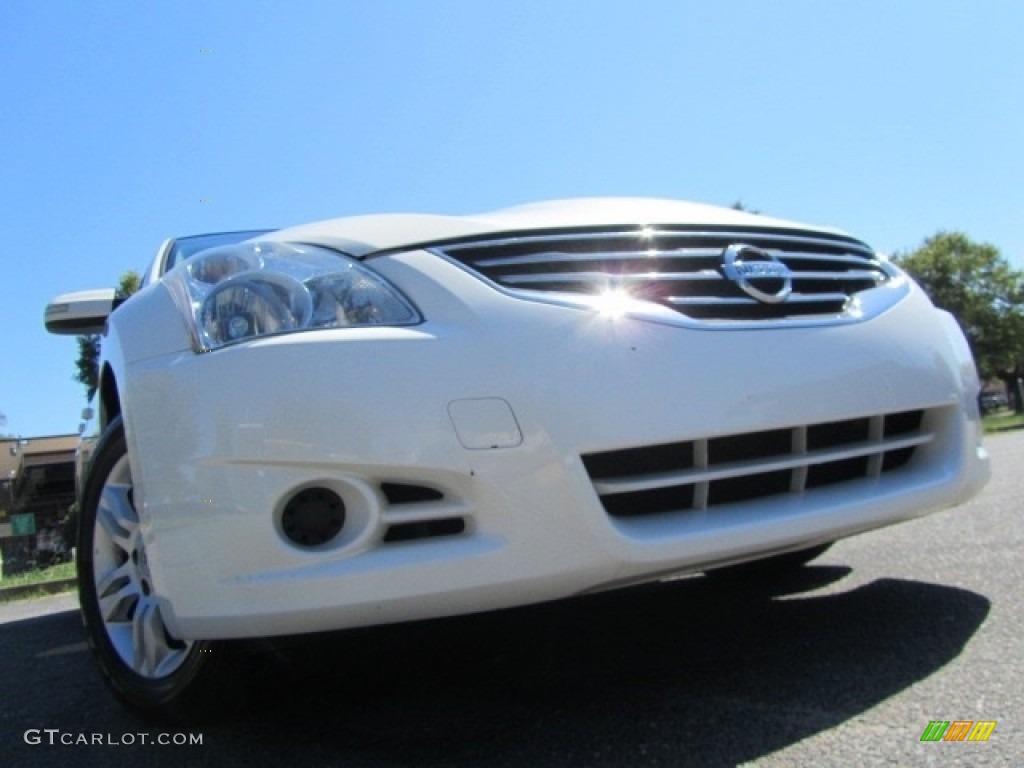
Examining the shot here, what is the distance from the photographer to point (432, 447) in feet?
6.02

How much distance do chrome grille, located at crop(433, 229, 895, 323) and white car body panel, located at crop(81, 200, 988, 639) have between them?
0.33 feet

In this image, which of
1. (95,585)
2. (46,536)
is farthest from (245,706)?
(46,536)

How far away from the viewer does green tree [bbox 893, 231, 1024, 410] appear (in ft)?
145

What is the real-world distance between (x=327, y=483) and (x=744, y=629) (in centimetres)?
139

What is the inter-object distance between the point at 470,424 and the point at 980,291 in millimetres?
48939

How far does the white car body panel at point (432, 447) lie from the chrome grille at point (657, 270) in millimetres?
100

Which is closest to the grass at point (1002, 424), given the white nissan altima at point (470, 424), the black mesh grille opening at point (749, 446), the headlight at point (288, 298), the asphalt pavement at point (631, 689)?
the asphalt pavement at point (631, 689)

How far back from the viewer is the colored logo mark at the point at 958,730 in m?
1.70

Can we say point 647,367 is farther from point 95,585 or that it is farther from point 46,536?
point 46,536

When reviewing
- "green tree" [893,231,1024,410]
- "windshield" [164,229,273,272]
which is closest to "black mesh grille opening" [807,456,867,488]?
"windshield" [164,229,273,272]

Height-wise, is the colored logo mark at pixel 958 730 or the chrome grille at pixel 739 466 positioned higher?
the chrome grille at pixel 739 466

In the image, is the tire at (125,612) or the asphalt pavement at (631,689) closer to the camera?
the asphalt pavement at (631,689)

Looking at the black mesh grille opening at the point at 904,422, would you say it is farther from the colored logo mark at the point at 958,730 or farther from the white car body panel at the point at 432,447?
the colored logo mark at the point at 958,730

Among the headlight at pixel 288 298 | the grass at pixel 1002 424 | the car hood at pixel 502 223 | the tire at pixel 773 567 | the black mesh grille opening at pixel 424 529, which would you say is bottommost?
the grass at pixel 1002 424
